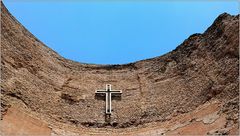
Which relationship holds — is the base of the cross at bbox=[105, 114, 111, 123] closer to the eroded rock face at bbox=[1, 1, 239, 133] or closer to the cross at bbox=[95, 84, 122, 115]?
the eroded rock face at bbox=[1, 1, 239, 133]

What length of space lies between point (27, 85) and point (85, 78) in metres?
3.03

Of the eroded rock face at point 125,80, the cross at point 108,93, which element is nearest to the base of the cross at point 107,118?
the eroded rock face at point 125,80

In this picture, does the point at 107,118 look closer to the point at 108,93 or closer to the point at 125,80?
the point at 108,93

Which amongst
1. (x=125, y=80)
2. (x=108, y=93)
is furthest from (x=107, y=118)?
(x=125, y=80)

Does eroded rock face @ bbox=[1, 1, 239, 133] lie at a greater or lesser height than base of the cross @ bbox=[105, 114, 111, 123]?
greater

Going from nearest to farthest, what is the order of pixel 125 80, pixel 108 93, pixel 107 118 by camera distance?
pixel 107 118, pixel 108 93, pixel 125 80

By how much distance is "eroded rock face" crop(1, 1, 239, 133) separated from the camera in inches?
487

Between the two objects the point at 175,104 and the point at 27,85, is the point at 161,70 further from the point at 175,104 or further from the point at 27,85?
the point at 27,85

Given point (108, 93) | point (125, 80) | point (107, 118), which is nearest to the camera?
point (107, 118)

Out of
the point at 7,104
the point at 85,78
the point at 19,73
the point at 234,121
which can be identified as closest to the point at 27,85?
the point at 19,73

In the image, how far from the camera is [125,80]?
51.3 feet

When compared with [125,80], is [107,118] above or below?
below

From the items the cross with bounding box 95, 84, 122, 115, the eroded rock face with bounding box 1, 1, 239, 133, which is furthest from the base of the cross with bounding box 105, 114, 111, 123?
the cross with bounding box 95, 84, 122, 115

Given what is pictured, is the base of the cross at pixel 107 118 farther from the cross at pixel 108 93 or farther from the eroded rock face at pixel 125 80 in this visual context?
the cross at pixel 108 93
